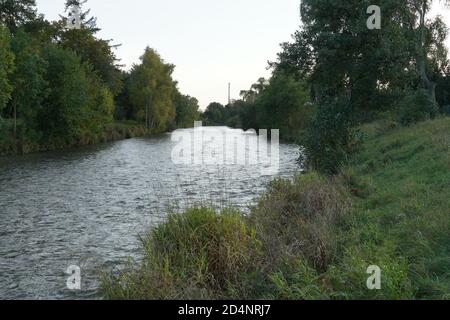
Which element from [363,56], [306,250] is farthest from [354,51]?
[306,250]

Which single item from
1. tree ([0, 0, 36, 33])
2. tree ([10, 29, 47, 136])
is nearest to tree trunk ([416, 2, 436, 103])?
tree ([10, 29, 47, 136])

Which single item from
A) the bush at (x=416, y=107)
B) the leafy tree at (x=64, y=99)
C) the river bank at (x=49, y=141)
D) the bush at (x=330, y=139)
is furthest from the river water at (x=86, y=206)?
the leafy tree at (x=64, y=99)

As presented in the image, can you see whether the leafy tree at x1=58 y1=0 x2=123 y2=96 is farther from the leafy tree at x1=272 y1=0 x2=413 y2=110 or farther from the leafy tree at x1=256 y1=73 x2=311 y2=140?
the leafy tree at x1=272 y1=0 x2=413 y2=110

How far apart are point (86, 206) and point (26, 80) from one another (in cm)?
2563

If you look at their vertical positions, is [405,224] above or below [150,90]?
below

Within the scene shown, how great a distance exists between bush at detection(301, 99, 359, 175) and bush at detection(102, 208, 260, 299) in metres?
8.91

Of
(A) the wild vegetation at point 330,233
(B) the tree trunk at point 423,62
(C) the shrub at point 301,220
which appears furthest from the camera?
(B) the tree trunk at point 423,62

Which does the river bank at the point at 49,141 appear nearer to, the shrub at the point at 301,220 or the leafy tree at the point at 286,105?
the leafy tree at the point at 286,105

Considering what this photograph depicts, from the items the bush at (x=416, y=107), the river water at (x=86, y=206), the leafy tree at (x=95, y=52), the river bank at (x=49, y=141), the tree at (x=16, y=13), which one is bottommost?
the river water at (x=86, y=206)

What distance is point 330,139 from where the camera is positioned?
1791 centimetres

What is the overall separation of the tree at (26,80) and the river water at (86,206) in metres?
8.66

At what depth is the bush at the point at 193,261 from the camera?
7039 millimetres

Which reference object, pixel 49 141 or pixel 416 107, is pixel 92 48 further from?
pixel 416 107

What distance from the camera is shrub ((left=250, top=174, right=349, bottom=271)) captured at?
8133 millimetres
